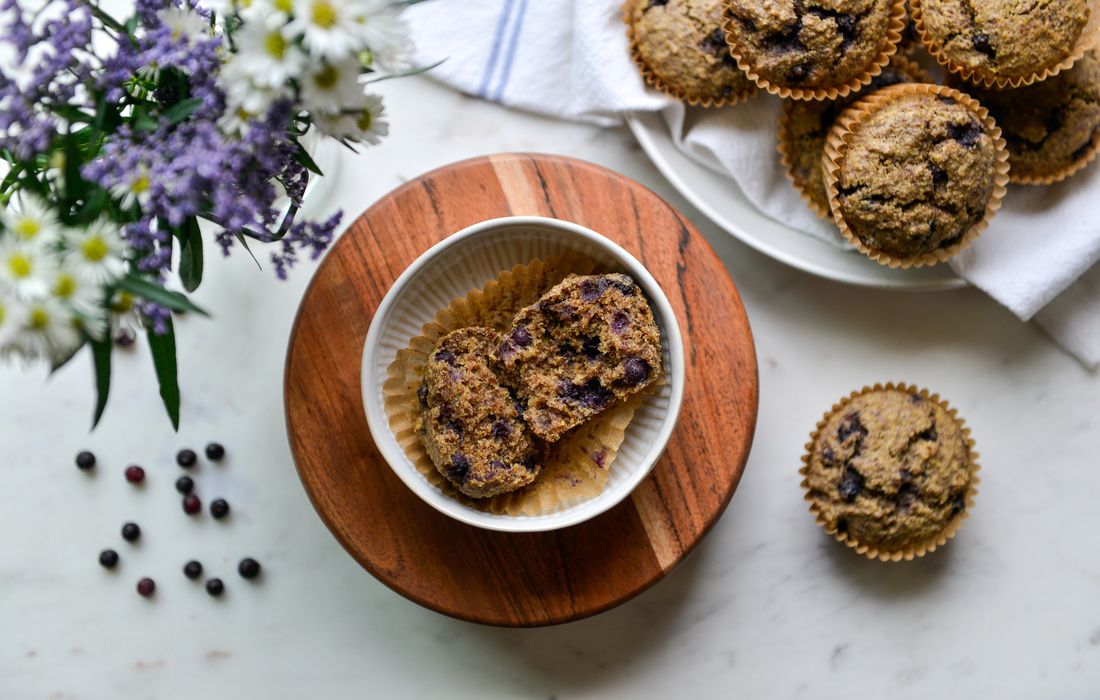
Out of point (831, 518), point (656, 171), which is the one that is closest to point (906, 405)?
point (831, 518)

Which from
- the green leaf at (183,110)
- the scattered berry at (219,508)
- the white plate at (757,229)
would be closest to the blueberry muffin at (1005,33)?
the white plate at (757,229)

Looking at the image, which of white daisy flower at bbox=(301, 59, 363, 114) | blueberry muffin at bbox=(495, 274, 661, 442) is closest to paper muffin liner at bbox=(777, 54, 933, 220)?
blueberry muffin at bbox=(495, 274, 661, 442)

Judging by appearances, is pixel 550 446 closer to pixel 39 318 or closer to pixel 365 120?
pixel 365 120

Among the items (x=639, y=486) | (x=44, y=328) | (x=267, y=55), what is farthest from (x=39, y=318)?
(x=639, y=486)

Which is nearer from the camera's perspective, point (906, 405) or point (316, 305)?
point (316, 305)

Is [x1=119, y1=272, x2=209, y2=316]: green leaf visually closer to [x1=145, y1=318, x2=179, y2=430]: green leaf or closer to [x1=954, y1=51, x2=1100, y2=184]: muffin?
[x1=145, y1=318, x2=179, y2=430]: green leaf

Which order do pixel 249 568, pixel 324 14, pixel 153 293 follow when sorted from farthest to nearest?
pixel 249 568, pixel 153 293, pixel 324 14

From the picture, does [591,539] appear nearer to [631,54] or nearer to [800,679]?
[800,679]
